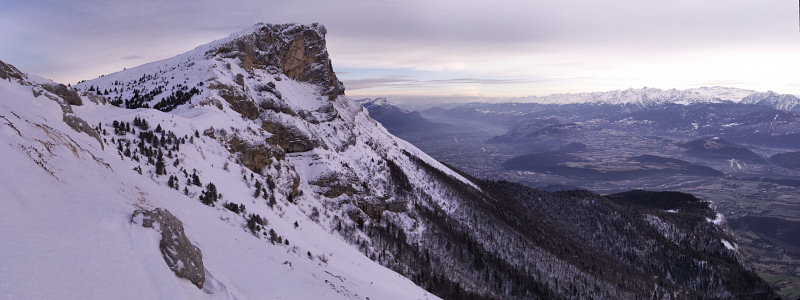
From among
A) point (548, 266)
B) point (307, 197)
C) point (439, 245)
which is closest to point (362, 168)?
point (439, 245)

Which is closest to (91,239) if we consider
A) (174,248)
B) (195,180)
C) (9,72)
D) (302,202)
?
(174,248)

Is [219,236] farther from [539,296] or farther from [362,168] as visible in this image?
[539,296]

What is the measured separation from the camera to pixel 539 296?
297ft

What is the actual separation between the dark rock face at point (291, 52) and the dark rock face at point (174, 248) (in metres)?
84.9

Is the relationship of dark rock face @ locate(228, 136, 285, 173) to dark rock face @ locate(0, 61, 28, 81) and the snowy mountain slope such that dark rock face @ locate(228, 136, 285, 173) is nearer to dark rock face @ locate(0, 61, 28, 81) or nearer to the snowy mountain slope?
the snowy mountain slope

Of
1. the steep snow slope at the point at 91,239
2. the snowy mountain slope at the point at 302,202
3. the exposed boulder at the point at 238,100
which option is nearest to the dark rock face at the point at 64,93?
the snowy mountain slope at the point at 302,202

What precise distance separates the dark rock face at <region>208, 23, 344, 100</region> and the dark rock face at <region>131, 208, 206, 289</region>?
84.9 metres

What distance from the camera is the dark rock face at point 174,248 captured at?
12.2 meters

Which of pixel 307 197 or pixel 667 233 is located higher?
pixel 307 197

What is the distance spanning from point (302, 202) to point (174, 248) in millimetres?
51662

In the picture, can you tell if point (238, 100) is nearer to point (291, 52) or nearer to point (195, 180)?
point (195, 180)

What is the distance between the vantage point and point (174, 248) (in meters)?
12.5

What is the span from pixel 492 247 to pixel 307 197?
61.7 meters

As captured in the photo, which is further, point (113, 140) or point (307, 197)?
point (307, 197)
